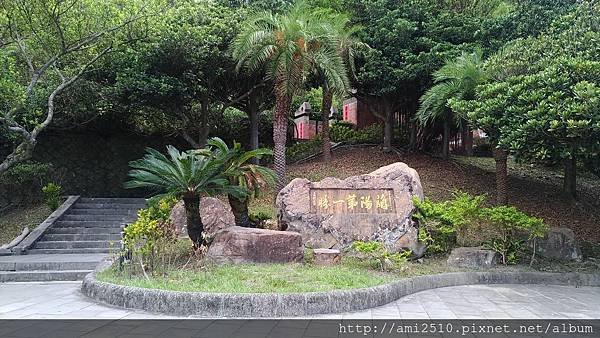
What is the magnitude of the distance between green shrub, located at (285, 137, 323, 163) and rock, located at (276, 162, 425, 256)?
28.2 ft

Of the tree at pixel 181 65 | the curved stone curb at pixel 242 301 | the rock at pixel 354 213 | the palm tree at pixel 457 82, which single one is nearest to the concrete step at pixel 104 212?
the tree at pixel 181 65

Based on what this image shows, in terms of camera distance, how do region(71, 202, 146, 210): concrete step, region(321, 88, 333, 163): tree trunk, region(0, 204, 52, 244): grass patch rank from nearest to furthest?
region(0, 204, 52, 244): grass patch
region(71, 202, 146, 210): concrete step
region(321, 88, 333, 163): tree trunk

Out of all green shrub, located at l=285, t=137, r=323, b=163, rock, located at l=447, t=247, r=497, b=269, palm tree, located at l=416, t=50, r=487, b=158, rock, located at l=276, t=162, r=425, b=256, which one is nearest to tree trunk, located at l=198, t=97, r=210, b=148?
green shrub, located at l=285, t=137, r=323, b=163

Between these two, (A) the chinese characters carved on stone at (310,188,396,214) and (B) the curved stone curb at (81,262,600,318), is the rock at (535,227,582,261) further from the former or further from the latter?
(B) the curved stone curb at (81,262,600,318)

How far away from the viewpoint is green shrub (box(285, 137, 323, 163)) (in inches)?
737

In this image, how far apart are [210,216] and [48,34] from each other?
6104 millimetres

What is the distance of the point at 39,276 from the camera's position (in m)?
9.09

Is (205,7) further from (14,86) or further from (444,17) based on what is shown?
(444,17)

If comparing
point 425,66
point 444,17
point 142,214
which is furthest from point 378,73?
point 142,214

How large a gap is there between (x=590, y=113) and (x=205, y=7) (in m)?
11.7

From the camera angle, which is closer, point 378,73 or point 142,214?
point 142,214

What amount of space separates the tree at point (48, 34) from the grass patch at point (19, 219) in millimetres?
2555

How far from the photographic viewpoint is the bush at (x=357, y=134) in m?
19.9

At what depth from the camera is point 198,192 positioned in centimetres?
839
